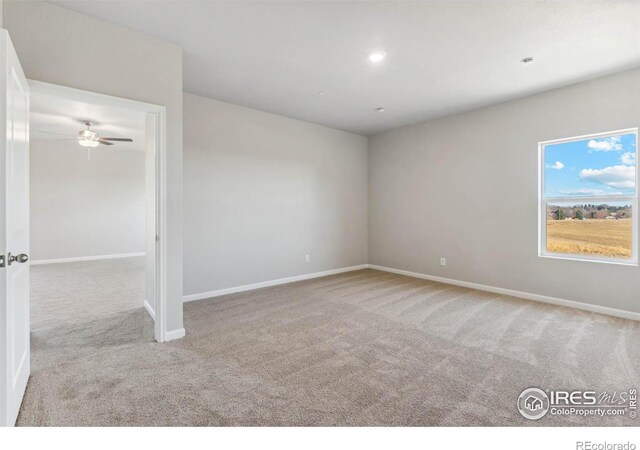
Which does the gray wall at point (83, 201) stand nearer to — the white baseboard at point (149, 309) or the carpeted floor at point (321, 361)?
the carpeted floor at point (321, 361)

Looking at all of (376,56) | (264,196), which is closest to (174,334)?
(264,196)

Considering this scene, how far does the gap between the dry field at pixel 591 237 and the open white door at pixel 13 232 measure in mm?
5223

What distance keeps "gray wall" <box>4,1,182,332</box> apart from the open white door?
391 millimetres

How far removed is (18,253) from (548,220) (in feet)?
17.4

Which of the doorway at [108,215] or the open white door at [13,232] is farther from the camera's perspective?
the doorway at [108,215]

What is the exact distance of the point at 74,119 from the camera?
5422mm

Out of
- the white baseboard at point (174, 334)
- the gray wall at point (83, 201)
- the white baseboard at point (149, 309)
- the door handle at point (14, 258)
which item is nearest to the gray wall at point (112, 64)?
the white baseboard at point (174, 334)

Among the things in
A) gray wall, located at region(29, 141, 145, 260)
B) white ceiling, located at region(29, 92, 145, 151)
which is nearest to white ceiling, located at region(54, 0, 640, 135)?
white ceiling, located at region(29, 92, 145, 151)

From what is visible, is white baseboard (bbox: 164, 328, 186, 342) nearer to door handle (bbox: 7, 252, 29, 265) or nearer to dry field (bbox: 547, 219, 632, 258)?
door handle (bbox: 7, 252, 29, 265)

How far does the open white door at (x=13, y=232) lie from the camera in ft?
4.97

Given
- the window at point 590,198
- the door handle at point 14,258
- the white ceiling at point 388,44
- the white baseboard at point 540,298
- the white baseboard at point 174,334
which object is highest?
the white ceiling at point 388,44

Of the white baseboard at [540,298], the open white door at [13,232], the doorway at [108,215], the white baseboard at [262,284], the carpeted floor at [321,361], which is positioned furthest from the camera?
the white baseboard at [262,284]

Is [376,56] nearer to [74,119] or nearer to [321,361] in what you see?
[321,361]

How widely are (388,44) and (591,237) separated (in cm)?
339
